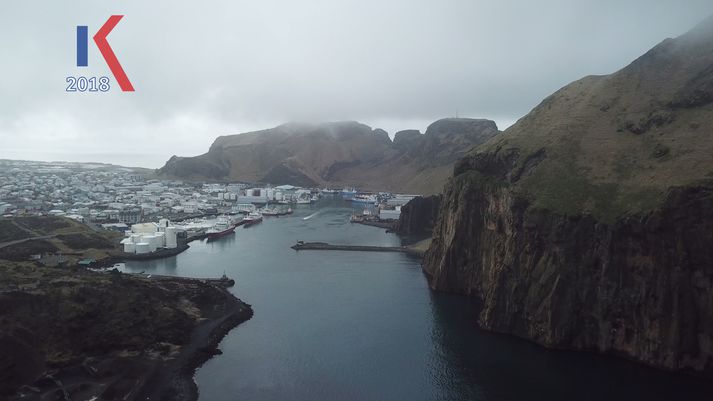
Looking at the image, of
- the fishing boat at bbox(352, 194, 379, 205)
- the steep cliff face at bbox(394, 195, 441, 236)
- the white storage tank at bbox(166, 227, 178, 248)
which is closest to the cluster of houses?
the fishing boat at bbox(352, 194, 379, 205)

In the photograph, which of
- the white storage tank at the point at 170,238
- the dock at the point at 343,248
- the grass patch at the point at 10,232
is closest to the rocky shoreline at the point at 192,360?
the dock at the point at 343,248

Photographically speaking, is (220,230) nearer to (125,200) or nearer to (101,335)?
(125,200)

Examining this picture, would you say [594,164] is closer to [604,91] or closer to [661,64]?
[604,91]

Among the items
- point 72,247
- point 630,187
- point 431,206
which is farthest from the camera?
point 431,206

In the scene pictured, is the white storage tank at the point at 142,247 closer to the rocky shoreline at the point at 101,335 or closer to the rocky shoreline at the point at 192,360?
the rocky shoreline at the point at 101,335

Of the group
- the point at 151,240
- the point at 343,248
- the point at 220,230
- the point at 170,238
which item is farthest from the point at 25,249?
the point at 343,248

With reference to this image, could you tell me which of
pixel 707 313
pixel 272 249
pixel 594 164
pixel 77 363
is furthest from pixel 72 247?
pixel 707 313
